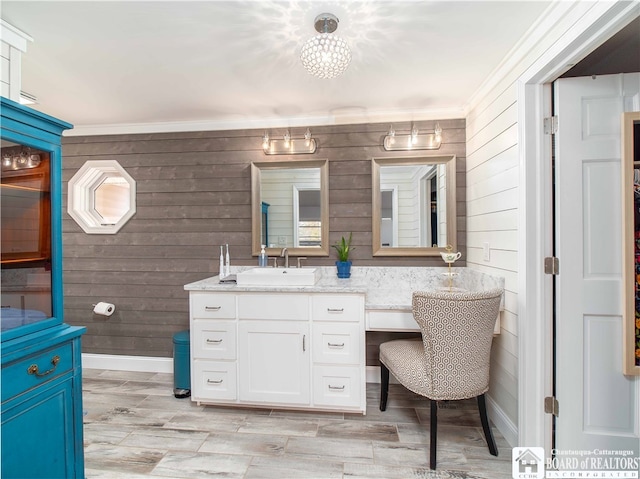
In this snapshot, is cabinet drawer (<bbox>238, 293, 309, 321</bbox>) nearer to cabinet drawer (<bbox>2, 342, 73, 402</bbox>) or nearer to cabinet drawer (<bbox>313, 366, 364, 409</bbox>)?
cabinet drawer (<bbox>313, 366, 364, 409</bbox>)

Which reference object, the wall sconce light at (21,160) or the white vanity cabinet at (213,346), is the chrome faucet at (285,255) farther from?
the wall sconce light at (21,160)

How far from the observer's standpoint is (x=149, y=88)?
2.28 meters

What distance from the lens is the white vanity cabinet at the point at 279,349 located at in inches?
84.9

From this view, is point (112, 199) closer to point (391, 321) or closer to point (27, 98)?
point (27, 98)

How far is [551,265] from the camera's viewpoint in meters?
1.67

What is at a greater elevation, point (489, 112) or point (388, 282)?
point (489, 112)

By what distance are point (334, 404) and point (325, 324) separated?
22.1 inches

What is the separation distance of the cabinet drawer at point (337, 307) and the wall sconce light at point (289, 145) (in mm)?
1364

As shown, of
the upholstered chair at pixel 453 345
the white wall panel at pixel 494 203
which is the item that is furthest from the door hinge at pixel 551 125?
the upholstered chair at pixel 453 345

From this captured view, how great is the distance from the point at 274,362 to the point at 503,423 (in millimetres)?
1559

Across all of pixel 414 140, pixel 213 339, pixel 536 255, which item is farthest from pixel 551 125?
pixel 213 339

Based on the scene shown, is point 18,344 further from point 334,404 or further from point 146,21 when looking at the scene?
point 334,404

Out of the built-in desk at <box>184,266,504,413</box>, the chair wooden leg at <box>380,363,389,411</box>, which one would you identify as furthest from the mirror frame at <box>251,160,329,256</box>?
the chair wooden leg at <box>380,363,389,411</box>

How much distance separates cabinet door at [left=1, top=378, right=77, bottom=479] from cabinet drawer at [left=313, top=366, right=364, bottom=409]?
1.36 m
